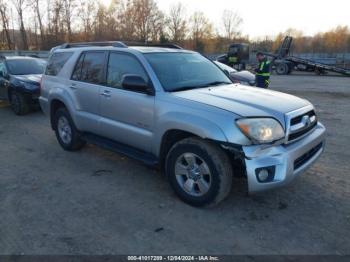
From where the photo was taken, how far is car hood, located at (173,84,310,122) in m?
3.37

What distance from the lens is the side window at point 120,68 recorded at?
4191mm

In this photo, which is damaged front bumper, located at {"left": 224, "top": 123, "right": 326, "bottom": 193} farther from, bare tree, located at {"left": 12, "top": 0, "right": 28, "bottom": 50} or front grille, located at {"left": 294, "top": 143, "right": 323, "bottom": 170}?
bare tree, located at {"left": 12, "top": 0, "right": 28, "bottom": 50}

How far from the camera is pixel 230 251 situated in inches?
115

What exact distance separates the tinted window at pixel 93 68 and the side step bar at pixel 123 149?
88cm

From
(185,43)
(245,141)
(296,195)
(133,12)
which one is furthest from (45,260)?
(185,43)

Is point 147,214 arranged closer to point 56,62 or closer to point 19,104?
point 56,62

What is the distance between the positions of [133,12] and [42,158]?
60031mm

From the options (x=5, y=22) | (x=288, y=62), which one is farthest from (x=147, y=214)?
(x=5, y=22)

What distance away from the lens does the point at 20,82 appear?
8.91 metres

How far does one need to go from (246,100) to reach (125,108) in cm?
160

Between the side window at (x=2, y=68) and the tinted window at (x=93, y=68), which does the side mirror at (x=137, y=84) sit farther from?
the side window at (x=2, y=68)

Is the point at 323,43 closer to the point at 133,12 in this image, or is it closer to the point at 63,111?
the point at 133,12

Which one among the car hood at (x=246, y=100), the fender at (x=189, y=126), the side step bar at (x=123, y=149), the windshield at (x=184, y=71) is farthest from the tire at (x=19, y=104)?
the car hood at (x=246, y=100)

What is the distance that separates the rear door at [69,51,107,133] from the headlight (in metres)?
2.39
